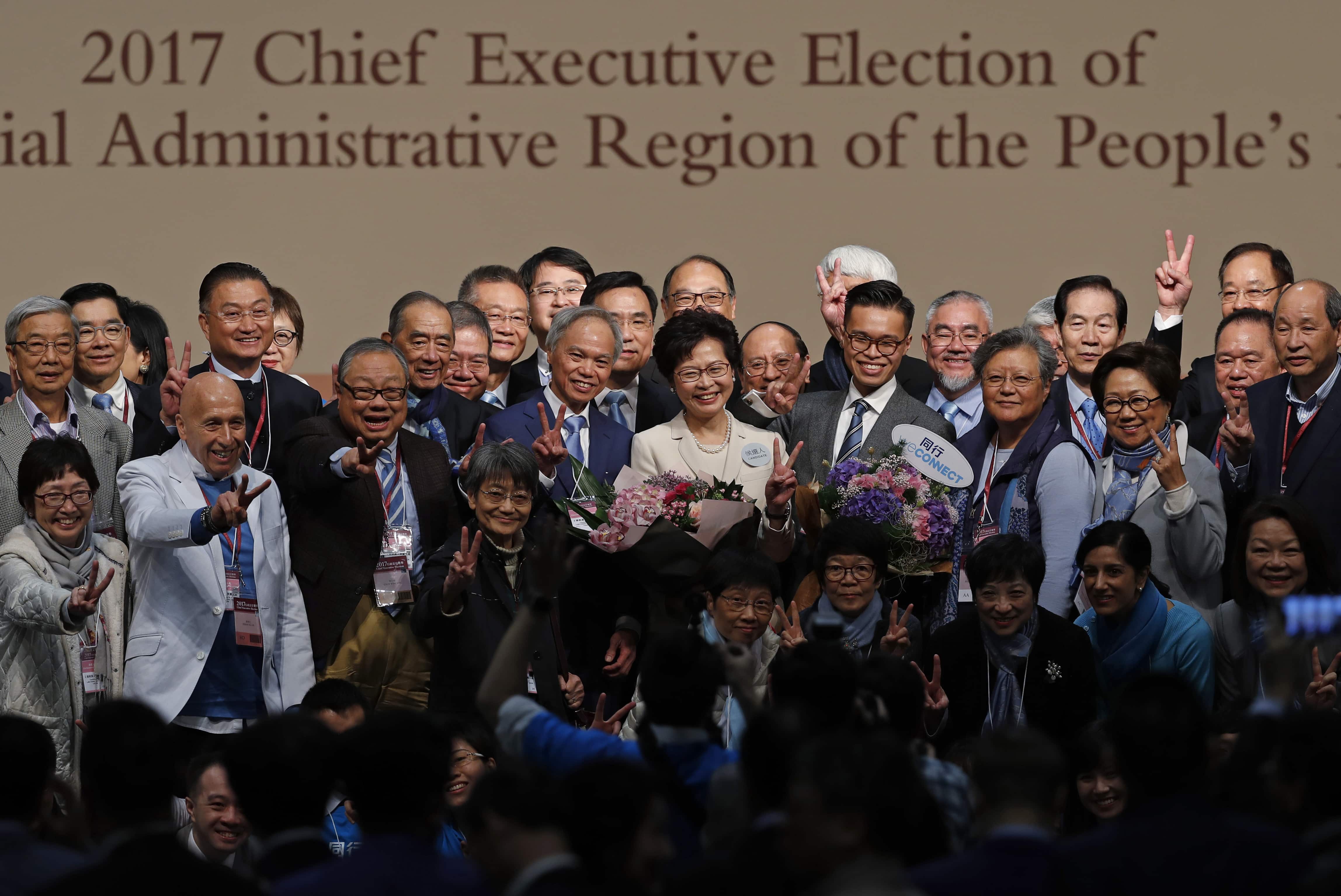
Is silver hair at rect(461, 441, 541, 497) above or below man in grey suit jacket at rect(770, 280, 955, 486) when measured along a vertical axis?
below

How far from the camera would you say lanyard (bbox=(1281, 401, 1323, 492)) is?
5262 millimetres

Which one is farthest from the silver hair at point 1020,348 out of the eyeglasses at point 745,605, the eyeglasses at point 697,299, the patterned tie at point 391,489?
the patterned tie at point 391,489

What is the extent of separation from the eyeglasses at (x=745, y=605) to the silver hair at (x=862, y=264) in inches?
83.9

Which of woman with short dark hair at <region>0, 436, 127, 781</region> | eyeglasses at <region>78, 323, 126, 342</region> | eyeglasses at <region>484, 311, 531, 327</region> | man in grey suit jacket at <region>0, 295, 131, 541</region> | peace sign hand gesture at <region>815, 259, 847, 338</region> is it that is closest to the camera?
woman with short dark hair at <region>0, 436, 127, 781</region>

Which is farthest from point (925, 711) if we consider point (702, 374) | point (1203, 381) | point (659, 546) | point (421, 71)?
point (421, 71)

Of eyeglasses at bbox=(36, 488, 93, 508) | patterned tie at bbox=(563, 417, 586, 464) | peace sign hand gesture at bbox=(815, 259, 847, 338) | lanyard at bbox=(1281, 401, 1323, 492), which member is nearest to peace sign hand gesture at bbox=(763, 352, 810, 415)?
peace sign hand gesture at bbox=(815, 259, 847, 338)

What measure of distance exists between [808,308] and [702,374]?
3.11 metres

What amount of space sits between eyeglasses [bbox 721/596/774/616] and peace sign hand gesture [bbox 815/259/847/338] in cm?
182

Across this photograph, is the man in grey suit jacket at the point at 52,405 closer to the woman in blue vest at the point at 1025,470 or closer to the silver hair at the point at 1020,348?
the woman in blue vest at the point at 1025,470

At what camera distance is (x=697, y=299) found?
6.45 meters

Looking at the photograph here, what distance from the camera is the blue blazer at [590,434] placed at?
5344mm

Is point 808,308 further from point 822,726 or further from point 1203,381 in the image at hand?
point 822,726

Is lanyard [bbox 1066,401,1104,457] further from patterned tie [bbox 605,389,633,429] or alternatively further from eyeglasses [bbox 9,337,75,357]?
eyeglasses [bbox 9,337,75,357]

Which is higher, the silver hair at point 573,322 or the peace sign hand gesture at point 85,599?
the silver hair at point 573,322
